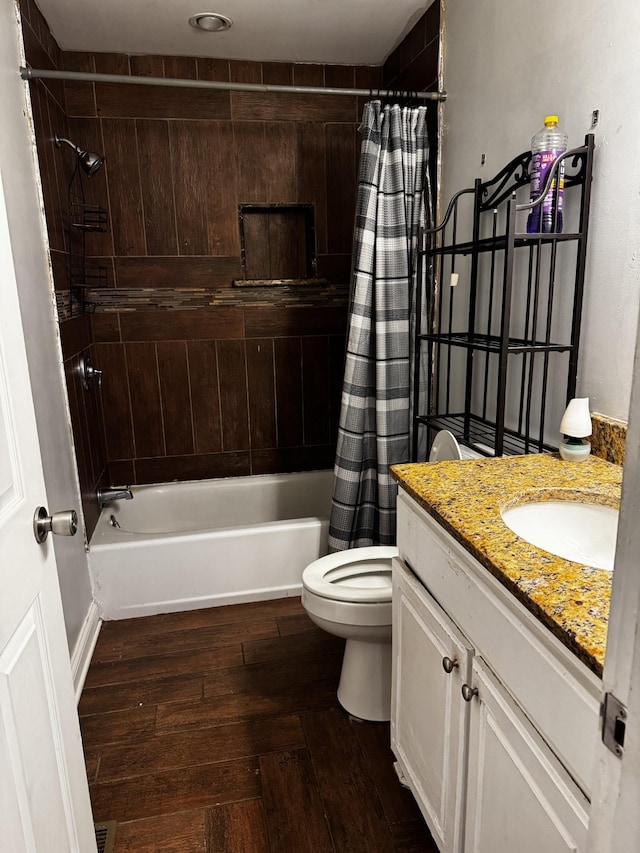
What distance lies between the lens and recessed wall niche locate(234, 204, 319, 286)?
294 centimetres

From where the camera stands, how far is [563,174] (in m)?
1.57

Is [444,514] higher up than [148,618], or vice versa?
[444,514]

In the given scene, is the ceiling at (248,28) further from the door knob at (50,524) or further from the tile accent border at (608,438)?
the door knob at (50,524)

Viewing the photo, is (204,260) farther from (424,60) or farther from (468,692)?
(468,692)

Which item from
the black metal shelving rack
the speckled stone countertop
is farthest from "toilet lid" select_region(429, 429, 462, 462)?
the speckled stone countertop

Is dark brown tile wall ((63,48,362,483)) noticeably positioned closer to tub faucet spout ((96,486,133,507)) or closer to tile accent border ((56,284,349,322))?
tile accent border ((56,284,349,322))

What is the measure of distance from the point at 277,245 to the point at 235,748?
7.29 feet

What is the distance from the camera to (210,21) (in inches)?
91.7

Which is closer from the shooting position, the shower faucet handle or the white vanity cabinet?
the white vanity cabinet

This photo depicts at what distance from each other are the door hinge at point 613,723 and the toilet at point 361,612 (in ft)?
3.95

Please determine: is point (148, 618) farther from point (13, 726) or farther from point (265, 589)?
point (13, 726)

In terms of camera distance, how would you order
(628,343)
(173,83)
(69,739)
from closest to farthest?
1. (69,739)
2. (628,343)
3. (173,83)

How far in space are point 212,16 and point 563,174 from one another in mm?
1564

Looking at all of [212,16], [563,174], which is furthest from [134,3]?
[563,174]
